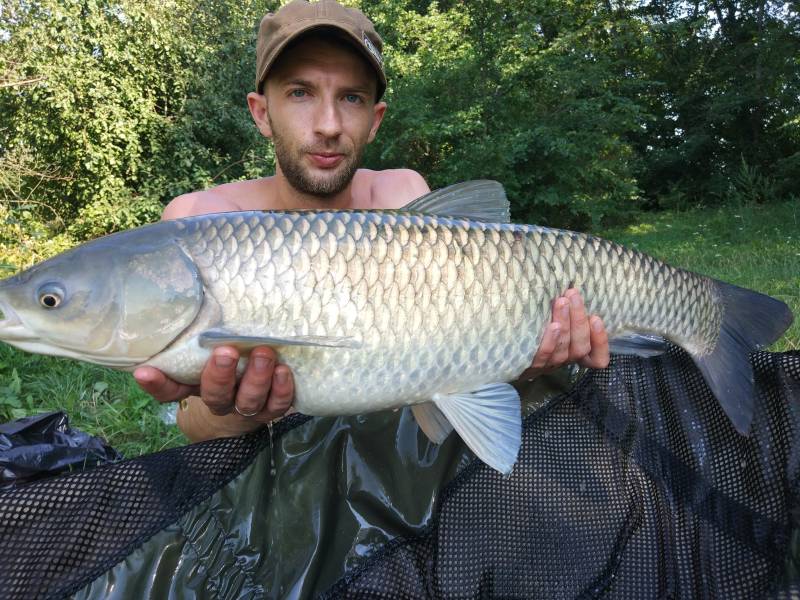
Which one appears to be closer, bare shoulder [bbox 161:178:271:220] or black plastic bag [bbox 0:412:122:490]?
black plastic bag [bbox 0:412:122:490]

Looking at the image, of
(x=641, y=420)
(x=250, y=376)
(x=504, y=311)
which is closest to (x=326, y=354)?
(x=250, y=376)

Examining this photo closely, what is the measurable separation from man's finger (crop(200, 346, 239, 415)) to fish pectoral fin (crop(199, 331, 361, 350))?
0.02 m

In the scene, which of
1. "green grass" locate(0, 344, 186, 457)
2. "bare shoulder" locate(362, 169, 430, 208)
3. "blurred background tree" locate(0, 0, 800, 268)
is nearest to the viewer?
"green grass" locate(0, 344, 186, 457)

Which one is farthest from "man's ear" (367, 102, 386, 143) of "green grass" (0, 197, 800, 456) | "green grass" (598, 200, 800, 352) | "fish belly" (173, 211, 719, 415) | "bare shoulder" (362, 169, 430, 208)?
"green grass" (598, 200, 800, 352)

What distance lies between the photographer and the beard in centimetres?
183

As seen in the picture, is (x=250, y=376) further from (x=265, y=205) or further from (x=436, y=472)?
(x=265, y=205)

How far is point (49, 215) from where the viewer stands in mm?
7430

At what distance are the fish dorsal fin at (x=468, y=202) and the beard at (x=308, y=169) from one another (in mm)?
700

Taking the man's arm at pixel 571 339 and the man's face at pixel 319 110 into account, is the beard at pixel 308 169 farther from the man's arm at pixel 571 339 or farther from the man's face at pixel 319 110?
the man's arm at pixel 571 339

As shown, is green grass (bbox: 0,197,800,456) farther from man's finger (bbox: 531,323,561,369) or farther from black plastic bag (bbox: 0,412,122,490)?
man's finger (bbox: 531,323,561,369)

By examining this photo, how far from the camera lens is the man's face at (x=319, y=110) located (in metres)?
1.76

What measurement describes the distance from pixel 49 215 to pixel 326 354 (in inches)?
301

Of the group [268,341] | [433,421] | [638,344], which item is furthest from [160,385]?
[638,344]

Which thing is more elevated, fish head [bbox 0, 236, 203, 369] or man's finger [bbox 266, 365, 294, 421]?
fish head [bbox 0, 236, 203, 369]
